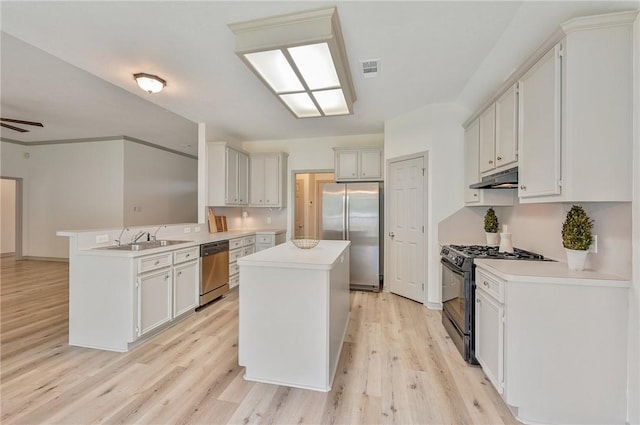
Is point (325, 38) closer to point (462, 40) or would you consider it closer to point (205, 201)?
point (462, 40)

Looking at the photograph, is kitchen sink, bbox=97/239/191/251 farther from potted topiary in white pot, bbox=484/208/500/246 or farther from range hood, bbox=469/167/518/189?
potted topiary in white pot, bbox=484/208/500/246

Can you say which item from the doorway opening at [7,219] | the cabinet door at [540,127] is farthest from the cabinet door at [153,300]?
the doorway opening at [7,219]

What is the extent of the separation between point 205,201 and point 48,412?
3.15 meters

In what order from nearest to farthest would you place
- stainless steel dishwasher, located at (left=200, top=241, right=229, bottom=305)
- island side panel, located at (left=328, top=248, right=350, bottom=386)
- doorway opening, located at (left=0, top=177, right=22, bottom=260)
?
island side panel, located at (left=328, top=248, right=350, bottom=386) → stainless steel dishwasher, located at (left=200, top=241, right=229, bottom=305) → doorway opening, located at (left=0, top=177, right=22, bottom=260)

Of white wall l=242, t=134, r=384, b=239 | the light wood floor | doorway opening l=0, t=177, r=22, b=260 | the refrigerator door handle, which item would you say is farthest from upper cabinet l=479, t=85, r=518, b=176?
doorway opening l=0, t=177, r=22, b=260

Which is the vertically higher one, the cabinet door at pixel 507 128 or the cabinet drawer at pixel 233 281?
the cabinet door at pixel 507 128

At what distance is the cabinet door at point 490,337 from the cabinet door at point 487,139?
4.13ft

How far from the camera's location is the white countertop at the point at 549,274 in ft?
5.25

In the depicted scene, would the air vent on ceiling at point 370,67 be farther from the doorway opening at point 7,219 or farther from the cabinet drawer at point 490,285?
the doorway opening at point 7,219

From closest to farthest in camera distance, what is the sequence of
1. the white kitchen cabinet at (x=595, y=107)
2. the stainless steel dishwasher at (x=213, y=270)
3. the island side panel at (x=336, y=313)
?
the white kitchen cabinet at (x=595, y=107)
the island side panel at (x=336, y=313)
the stainless steel dishwasher at (x=213, y=270)

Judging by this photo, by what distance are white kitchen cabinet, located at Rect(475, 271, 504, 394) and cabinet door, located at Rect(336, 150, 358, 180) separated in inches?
113

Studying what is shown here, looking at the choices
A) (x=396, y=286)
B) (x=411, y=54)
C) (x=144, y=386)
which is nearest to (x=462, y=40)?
(x=411, y=54)

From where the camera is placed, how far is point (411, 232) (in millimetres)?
3988

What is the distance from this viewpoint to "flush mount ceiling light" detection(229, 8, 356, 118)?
1.94 metres
